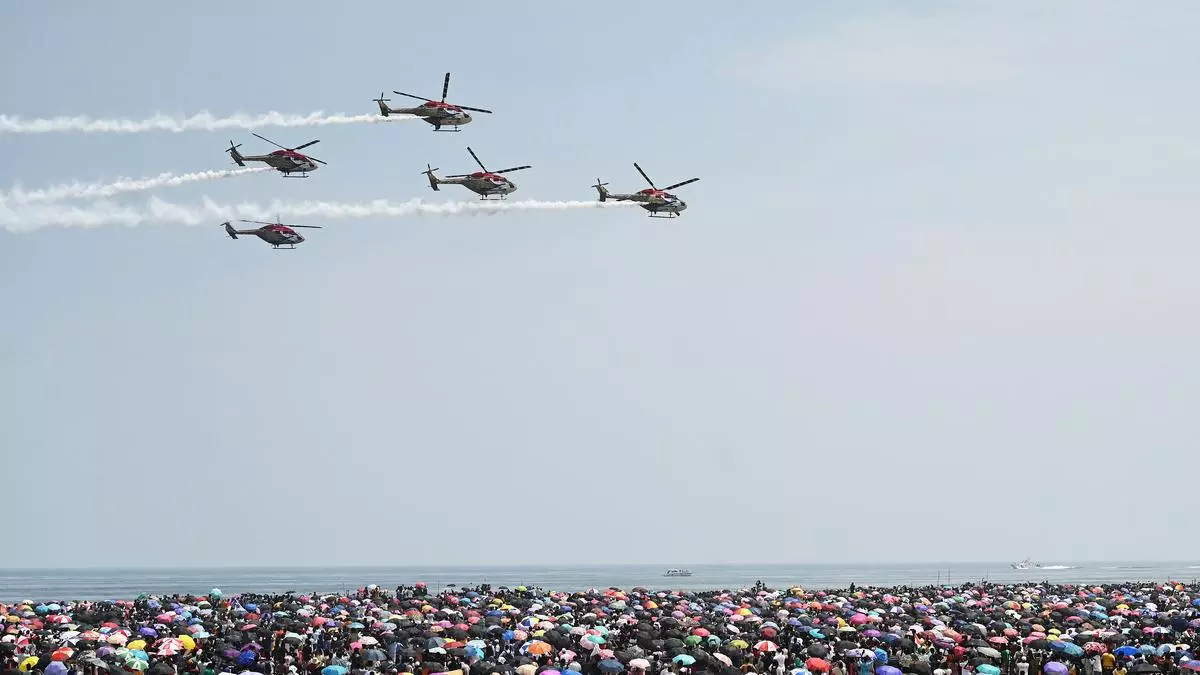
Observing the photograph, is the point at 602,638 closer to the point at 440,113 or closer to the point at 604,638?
the point at 604,638

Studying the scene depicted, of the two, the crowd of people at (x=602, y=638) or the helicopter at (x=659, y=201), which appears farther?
the helicopter at (x=659, y=201)

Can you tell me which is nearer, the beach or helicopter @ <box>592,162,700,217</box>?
the beach

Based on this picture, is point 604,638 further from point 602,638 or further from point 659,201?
point 659,201

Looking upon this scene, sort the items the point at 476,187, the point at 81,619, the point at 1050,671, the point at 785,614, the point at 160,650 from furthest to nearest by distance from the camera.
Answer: the point at 476,187, the point at 785,614, the point at 81,619, the point at 160,650, the point at 1050,671

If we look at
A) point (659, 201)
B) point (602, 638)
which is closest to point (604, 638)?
point (602, 638)

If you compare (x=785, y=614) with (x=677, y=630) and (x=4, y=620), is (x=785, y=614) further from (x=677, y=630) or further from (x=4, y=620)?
(x=4, y=620)

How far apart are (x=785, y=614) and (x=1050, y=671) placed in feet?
58.8

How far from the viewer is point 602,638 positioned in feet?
121

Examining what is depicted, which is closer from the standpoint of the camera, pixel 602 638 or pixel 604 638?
pixel 602 638

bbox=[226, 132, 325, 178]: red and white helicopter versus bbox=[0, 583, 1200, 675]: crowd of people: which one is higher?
bbox=[226, 132, 325, 178]: red and white helicopter

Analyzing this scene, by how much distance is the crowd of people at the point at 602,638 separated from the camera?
109 feet

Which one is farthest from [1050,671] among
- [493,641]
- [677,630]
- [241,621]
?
[241,621]

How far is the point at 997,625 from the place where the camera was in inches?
1618

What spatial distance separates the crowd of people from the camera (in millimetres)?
33156
